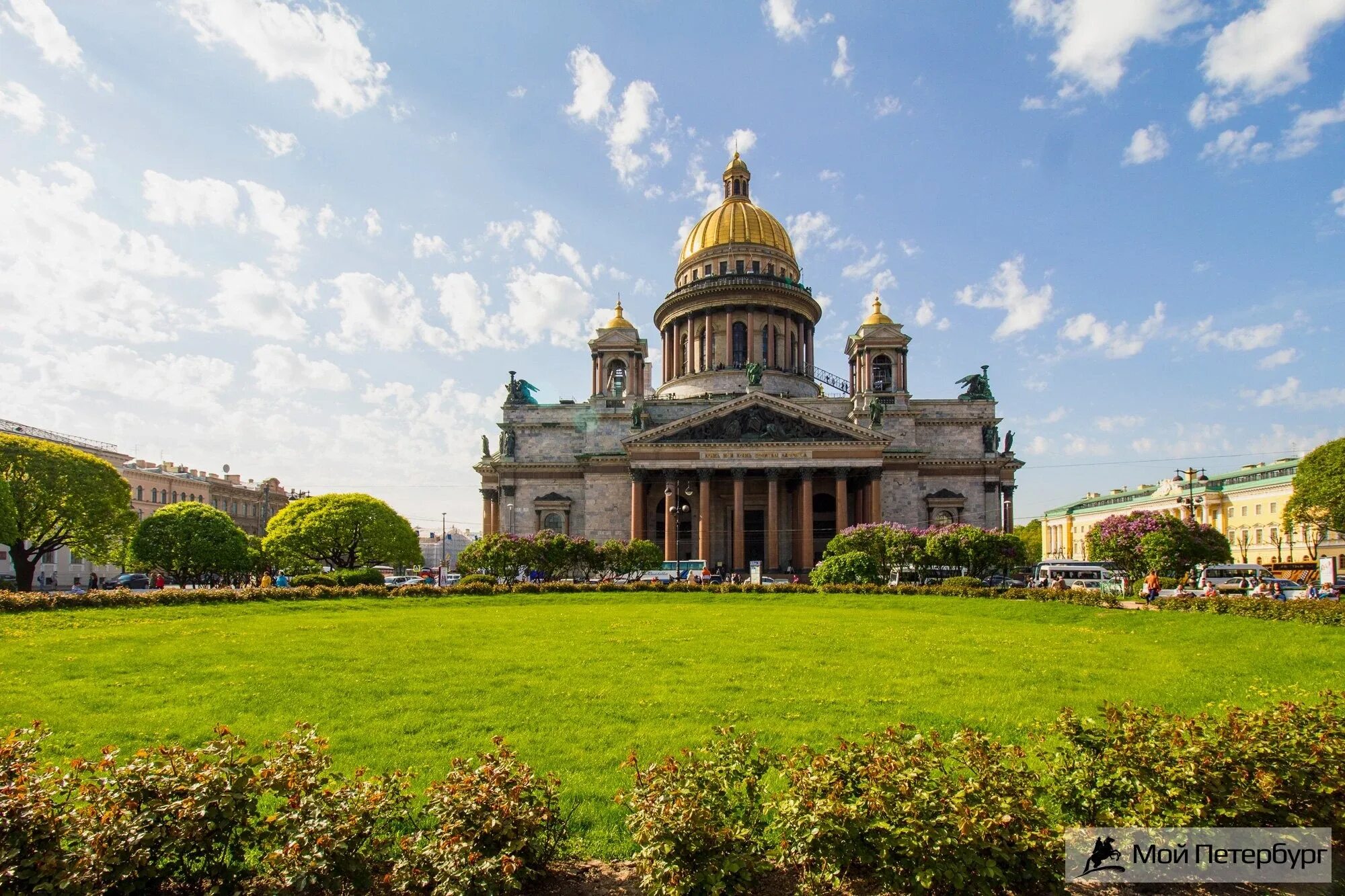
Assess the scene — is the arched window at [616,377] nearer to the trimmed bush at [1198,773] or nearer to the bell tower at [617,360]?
the bell tower at [617,360]

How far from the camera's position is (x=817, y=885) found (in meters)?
5.21

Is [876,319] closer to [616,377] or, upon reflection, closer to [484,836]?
[616,377]

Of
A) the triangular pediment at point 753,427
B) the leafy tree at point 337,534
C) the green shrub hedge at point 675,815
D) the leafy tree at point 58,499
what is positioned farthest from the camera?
the triangular pediment at point 753,427

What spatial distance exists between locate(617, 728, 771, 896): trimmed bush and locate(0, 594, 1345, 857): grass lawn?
1.05 metres

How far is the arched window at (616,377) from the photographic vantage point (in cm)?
6175

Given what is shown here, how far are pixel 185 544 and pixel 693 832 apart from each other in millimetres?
48036

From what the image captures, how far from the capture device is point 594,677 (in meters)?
12.2

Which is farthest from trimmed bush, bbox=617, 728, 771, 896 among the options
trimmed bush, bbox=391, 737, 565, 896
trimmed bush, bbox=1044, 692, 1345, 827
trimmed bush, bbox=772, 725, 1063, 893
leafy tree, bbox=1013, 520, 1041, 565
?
leafy tree, bbox=1013, 520, 1041, 565

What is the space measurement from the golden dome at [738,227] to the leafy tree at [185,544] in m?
43.8

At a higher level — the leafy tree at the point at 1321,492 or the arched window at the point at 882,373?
the arched window at the point at 882,373

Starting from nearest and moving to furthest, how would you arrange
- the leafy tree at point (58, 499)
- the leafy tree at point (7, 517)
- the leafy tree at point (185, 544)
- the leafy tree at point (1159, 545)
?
the leafy tree at point (1159, 545), the leafy tree at point (7, 517), the leafy tree at point (58, 499), the leafy tree at point (185, 544)

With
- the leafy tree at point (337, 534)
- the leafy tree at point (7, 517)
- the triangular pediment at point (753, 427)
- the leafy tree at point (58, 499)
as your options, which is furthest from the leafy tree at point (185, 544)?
the triangular pediment at point (753, 427)

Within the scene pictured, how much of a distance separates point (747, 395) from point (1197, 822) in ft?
152

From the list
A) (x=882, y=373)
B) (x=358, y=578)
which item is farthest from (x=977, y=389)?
(x=358, y=578)
